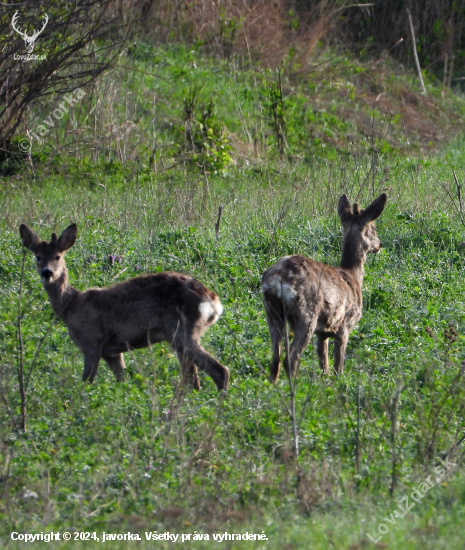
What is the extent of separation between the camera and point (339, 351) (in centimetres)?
726

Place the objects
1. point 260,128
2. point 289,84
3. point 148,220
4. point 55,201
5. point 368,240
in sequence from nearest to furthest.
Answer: point 368,240 < point 148,220 < point 55,201 < point 260,128 < point 289,84

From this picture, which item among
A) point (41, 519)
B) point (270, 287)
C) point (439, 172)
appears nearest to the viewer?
point (41, 519)

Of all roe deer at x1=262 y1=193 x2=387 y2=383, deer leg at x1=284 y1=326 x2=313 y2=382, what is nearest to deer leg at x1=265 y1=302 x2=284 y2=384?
roe deer at x1=262 y1=193 x2=387 y2=383

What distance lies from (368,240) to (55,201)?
5.28 m

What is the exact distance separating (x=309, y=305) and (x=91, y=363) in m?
1.75

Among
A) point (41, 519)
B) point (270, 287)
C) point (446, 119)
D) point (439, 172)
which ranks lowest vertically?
point (41, 519)

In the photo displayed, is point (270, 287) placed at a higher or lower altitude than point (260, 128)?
lower

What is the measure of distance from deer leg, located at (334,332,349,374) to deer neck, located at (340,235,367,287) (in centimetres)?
89

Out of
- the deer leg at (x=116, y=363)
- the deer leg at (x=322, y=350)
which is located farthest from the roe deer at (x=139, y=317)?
the deer leg at (x=322, y=350)

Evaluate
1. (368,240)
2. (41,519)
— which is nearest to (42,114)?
(368,240)

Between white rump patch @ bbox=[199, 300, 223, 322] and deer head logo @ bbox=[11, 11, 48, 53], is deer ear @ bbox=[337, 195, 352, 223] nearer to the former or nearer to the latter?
white rump patch @ bbox=[199, 300, 223, 322]

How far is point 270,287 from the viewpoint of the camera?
6805 millimetres

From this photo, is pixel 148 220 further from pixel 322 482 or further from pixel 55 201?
pixel 322 482

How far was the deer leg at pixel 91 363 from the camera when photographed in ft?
21.6
